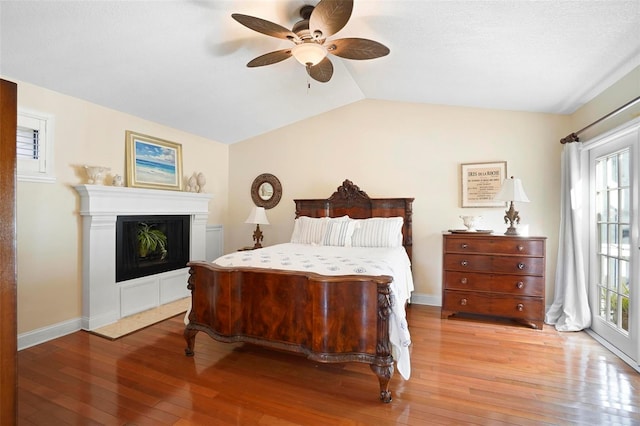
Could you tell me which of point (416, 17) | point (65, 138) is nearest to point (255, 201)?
point (65, 138)

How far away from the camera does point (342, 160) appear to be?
14.1 ft

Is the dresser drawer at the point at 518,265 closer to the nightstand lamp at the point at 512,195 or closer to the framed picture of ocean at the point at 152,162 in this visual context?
the nightstand lamp at the point at 512,195

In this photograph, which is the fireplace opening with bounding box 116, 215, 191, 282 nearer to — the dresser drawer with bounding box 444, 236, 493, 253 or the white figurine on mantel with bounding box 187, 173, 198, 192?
the white figurine on mantel with bounding box 187, 173, 198, 192

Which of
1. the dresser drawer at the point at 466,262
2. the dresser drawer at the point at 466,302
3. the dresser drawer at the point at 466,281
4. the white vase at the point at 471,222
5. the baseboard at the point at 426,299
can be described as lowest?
the baseboard at the point at 426,299

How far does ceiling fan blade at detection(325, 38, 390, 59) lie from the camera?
2057 millimetres

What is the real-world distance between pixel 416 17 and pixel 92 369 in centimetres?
353

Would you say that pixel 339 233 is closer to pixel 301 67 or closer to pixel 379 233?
pixel 379 233

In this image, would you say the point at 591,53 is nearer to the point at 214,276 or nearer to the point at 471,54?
the point at 471,54

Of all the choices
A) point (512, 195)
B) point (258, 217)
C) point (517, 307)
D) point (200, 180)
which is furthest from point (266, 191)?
point (517, 307)

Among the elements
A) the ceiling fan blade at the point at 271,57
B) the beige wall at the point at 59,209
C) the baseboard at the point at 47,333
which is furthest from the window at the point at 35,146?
the ceiling fan blade at the point at 271,57

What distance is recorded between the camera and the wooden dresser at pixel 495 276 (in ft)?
9.98

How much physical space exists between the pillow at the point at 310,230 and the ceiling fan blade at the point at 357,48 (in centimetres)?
207

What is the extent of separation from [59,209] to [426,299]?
13.8ft

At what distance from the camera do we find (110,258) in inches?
125
